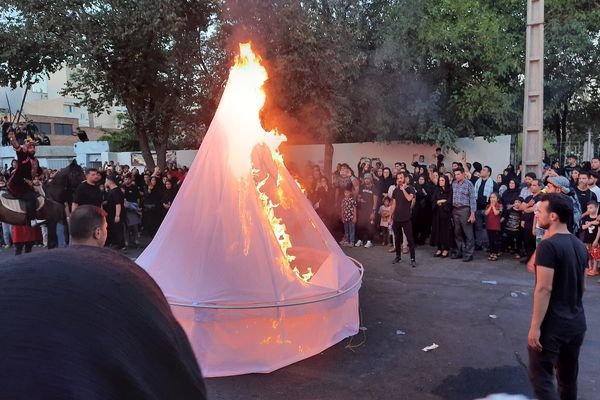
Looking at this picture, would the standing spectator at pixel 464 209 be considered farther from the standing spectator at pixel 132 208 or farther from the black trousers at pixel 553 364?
the standing spectator at pixel 132 208

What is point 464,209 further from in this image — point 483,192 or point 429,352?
point 429,352

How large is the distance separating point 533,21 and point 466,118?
4.94 metres

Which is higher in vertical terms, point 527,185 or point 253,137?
point 253,137

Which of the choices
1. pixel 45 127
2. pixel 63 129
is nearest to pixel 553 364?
pixel 45 127

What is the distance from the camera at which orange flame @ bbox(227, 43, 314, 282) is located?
5605 mm

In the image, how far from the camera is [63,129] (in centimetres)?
4925

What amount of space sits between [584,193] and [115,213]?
9.76 m

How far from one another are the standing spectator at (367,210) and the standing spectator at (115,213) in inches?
222

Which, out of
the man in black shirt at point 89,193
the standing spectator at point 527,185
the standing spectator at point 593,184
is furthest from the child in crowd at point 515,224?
the man in black shirt at point 89,193

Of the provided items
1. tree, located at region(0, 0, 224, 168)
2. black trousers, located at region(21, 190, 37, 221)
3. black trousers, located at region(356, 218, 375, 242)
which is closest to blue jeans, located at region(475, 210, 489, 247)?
black trousers, located at region(356, 218, 375, 242)

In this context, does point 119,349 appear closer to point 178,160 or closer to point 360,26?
point 360,26

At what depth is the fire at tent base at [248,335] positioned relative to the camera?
4.93 meters

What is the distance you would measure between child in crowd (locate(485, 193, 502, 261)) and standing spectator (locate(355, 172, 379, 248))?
108 inches

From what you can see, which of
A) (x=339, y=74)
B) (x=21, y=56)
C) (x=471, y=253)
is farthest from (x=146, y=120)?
(x=471, y=253)
